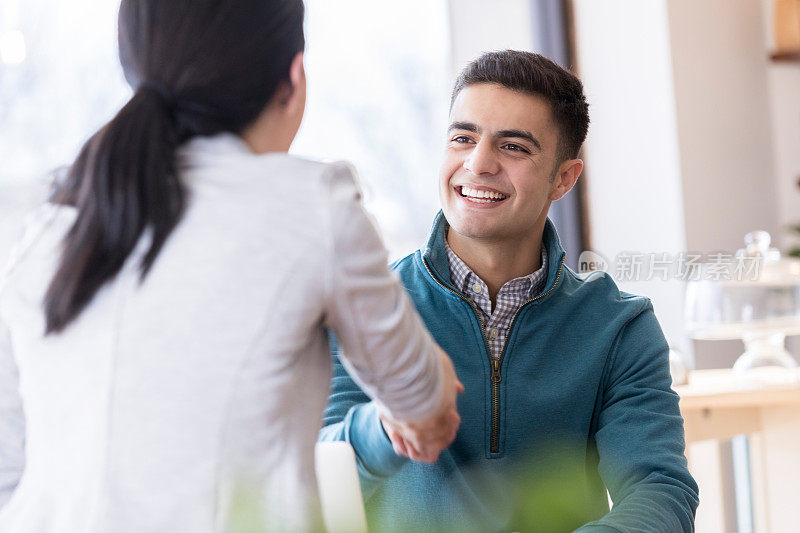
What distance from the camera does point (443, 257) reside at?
4.93 ft

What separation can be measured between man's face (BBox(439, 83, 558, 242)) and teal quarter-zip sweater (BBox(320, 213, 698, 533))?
0.37 feet

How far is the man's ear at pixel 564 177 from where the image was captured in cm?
162

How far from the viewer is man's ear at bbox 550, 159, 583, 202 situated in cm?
162

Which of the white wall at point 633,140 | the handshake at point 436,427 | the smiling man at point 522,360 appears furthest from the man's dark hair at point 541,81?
the white wall at point 633,140

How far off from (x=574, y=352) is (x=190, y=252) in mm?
815

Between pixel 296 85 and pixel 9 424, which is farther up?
pixel 296 85

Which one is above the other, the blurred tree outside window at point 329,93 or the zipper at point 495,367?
the blurred tree outside window at point 329,93

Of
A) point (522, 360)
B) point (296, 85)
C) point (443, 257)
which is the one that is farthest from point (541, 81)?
point (296, 85)

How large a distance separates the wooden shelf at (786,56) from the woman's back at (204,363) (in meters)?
3.02

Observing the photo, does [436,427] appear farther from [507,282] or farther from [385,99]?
[385,99]

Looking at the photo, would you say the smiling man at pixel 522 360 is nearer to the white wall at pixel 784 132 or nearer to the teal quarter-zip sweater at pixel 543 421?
the teal quarter-zip sweater at pixel 543 421

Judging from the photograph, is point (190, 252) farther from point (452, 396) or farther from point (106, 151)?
point (452, 396)

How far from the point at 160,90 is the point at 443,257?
2.56 feet

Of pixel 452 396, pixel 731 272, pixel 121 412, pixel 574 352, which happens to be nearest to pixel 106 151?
pixel 121 412
